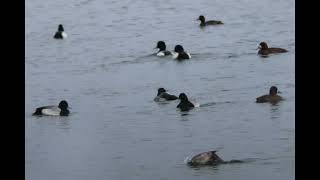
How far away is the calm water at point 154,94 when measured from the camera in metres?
11.2

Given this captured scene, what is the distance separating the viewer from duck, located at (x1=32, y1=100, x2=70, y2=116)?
15.0 metres

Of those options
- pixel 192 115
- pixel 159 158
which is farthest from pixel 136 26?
pixel 159 158

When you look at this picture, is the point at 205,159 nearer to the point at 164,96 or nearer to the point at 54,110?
the point at 164,96

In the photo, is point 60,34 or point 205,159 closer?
point 205,159

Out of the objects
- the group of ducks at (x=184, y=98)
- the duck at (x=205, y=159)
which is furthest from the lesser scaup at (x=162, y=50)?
the duck at (x=205, y=159)

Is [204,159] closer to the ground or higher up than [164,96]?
closer to the ground

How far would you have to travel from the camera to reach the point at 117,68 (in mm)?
19547

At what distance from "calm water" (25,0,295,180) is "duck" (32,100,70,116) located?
148 mm

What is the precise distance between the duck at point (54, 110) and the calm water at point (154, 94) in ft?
0.49

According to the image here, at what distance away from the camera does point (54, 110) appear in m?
15.2

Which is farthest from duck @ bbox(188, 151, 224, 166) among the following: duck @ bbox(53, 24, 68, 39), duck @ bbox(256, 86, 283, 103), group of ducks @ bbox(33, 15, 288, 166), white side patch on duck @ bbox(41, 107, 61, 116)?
duck @ bbox(53, 24, 68, 39)

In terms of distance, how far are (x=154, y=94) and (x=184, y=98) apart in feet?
5.63

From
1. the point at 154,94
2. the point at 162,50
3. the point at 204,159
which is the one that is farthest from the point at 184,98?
the point at 162,50
